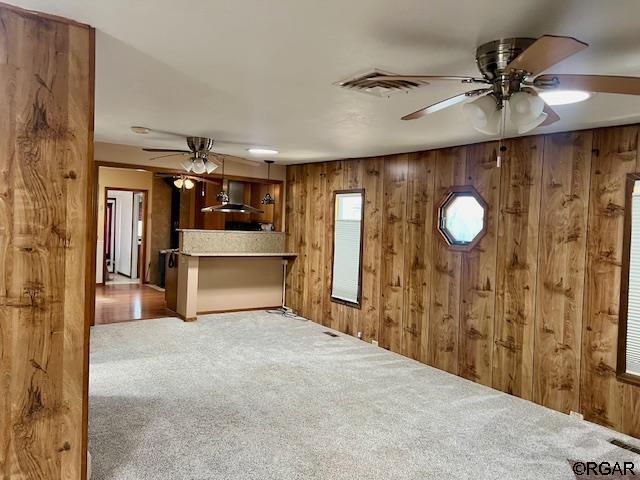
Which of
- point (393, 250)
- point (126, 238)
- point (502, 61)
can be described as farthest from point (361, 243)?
point (126, 238)

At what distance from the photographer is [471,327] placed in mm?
4359

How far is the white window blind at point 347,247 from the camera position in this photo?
19.2 ft

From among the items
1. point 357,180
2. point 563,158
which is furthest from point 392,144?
point 563,158

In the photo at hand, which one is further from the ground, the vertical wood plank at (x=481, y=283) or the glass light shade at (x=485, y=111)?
the glass light shade at (x=485, y=111)

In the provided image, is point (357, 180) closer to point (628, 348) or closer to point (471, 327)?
point (471, 327)

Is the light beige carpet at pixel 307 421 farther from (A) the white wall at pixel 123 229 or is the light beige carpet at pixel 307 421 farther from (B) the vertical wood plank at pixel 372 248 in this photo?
(A) the white wall at pixel 123 229

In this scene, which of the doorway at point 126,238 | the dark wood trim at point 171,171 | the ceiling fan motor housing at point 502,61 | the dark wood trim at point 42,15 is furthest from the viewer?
the doorway at point 126,238

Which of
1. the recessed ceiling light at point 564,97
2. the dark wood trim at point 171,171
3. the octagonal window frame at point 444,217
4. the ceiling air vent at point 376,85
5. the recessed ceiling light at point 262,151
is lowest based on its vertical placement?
the octagonal window frame at point 444,217

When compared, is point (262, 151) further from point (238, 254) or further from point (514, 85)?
point (514, 85)

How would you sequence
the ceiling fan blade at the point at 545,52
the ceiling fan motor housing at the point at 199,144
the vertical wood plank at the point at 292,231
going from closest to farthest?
the ceiling fan blade at the point at 545,52
the ceiling fan motor housing at the point at 199,144
the vertical wood plank at the point at 292,231

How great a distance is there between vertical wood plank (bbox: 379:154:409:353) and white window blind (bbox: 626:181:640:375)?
2.27 metres

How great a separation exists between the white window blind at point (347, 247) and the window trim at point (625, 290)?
3004 mm

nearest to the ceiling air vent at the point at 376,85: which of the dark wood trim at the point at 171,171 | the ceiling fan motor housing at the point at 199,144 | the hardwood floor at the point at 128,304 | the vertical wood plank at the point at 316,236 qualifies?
the ceiling fan motor housing at the point at 199,144

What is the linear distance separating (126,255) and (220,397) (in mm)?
8229
